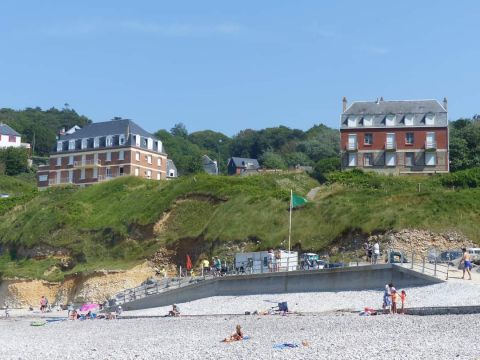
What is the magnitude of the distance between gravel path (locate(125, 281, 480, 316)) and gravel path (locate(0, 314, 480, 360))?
2.44m

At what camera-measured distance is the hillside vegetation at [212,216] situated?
4712 centimetres

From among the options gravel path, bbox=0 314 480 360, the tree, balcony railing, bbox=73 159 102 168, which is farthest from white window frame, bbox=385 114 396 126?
the tree

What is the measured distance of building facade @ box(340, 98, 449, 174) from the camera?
68.2 metres

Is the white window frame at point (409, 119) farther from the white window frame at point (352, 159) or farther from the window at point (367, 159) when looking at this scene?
the white window frame at point (352, 159)

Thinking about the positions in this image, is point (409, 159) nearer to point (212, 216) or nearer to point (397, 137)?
point (397, 137)

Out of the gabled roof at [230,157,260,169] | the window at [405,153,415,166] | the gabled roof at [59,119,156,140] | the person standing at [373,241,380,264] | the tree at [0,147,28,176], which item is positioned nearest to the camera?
the person standing at [373,241,380,264]

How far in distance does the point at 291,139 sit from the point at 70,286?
86.6m

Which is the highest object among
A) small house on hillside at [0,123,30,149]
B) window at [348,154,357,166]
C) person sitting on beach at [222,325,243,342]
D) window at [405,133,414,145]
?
small house on hillside at [0,123,30,149]

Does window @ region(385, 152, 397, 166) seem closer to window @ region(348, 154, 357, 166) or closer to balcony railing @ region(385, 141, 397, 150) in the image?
balcony railing @ region(385, 141, 397, 150)

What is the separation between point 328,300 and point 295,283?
355 cm

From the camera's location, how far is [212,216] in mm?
55312

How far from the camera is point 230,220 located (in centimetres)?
5319

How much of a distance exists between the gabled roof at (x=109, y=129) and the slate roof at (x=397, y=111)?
24.2 metres

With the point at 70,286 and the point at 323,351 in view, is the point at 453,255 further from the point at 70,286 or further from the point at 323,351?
the point at 70,286
